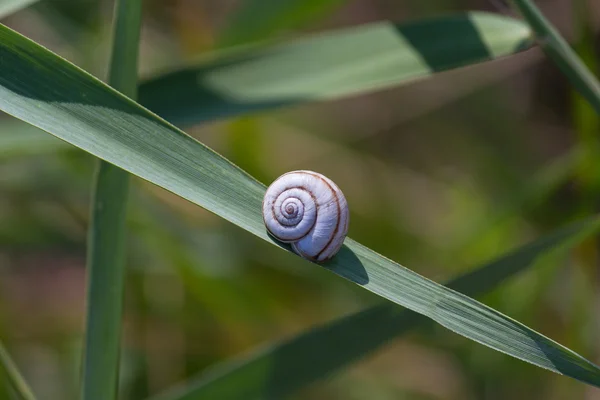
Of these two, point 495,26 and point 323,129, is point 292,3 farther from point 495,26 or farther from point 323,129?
point 323,129

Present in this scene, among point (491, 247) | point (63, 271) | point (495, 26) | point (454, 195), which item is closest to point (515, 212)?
point (491, 247)

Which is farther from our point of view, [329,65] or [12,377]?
[329,65]

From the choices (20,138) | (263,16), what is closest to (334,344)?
(20,138)

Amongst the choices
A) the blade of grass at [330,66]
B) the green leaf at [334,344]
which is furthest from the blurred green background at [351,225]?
the green leaf at [334,344]

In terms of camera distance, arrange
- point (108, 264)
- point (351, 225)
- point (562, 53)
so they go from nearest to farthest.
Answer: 1. point (108, 264)
2. point (562, 53)
3. point (351, 225)

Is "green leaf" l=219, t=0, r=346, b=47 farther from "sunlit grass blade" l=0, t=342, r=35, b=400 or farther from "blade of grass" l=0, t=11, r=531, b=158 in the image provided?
"sunlit grass blade" l=0, t=342, r=35, b=400

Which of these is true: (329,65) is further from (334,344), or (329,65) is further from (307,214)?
(334,344)
